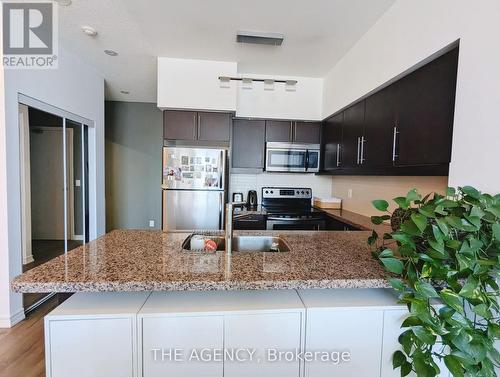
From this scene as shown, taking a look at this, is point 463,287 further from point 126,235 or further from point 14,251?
point 14,251

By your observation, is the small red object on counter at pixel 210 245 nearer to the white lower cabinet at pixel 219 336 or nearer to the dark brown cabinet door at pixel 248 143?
the white lower cabinet at pixel 219 336

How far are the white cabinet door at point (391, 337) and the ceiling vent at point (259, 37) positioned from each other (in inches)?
97.7

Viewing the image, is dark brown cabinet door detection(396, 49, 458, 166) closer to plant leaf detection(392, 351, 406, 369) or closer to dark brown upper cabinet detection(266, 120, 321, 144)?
plant leaf detection(392, 351, 406, 369)

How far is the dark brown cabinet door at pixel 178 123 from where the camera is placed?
332cm

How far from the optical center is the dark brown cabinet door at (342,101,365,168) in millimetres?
2715

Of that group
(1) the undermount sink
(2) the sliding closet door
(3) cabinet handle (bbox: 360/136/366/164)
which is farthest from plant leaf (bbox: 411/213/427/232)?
(2) the sliding closet door

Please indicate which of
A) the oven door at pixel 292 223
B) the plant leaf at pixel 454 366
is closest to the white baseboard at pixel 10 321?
the oven door at pixel 292 223

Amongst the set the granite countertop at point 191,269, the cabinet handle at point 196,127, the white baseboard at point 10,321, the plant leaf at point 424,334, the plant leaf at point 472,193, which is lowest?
the white baseboard at point 10,321

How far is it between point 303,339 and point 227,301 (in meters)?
0.37

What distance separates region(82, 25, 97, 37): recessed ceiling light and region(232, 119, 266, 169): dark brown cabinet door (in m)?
1.77

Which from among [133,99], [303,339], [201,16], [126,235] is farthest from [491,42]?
[133,99]

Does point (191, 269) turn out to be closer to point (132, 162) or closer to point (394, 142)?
point (394, 142)

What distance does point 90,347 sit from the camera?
110cm

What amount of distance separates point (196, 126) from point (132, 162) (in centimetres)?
232
